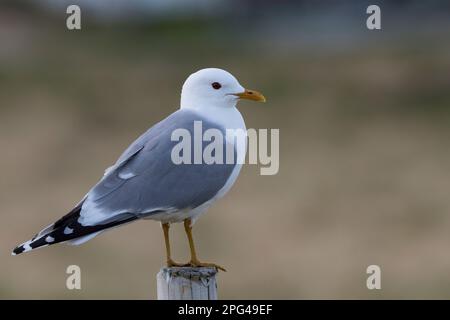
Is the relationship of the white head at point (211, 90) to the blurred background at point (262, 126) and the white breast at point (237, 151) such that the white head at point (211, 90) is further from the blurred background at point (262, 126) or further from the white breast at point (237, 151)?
the blurred background at point (262, 126)

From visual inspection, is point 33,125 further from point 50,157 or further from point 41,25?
point 41,25

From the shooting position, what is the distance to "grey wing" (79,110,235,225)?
14.2ft

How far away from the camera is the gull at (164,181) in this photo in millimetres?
4215

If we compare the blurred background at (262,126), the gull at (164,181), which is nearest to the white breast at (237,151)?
the gull at (164,181)

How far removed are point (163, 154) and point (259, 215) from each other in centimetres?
652

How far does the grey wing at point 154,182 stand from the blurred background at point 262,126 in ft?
12.6

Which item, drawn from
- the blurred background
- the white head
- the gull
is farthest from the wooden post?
the blurred background

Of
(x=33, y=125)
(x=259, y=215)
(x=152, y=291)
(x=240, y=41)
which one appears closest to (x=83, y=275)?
(x=152, y=291)

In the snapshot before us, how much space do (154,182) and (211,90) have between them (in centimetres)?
53

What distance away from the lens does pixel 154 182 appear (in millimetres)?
4395

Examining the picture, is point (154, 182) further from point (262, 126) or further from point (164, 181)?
point (262, 126)

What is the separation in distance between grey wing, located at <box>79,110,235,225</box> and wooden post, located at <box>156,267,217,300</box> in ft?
1.13

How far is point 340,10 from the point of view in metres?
19.5

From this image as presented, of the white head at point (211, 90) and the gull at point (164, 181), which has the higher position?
the white head at point (211, 90)
